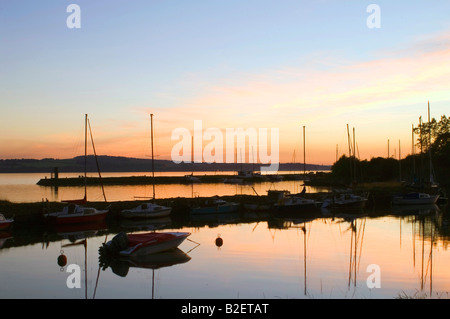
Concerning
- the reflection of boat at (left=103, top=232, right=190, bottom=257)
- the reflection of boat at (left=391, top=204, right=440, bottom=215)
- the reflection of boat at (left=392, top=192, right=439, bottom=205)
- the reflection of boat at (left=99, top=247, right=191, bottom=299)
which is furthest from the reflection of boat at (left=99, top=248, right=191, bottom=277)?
the reflection of boat at (left=392, top=192, right=439, bottom=205)

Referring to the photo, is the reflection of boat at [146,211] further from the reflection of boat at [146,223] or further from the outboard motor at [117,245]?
the outboard motor at [117,245]

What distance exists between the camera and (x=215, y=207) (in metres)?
47.0

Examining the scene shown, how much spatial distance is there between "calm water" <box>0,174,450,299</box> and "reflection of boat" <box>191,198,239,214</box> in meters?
8.11

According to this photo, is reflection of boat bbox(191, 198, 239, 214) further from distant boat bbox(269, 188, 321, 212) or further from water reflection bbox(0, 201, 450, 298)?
water reflection bbox(0, 201, 450, 298)

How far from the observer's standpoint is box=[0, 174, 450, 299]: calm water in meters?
17.5

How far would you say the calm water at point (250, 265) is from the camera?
1747 cm

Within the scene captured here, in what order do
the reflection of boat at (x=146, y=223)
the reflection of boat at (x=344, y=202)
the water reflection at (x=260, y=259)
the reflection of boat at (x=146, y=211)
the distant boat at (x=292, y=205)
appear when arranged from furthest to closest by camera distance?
the reflection of boat at (x=344, y=202) < the distant boat at (x=292, y=205) < the reflection of boat at (x=146, y=211) < the reflection of boat at (x=146, y=223) < the water reflection at (x=260, y=259)

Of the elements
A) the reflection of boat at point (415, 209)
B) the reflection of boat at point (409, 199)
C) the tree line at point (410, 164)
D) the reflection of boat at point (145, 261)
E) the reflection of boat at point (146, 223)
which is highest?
the tree line at point (410, 164)

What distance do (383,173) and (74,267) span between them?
88360mm

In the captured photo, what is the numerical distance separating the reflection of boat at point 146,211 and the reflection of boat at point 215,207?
3.87 meters

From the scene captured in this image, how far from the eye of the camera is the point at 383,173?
99.1 metres

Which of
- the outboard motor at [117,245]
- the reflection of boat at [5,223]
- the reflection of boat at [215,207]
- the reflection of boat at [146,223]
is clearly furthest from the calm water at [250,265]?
the reflection of boat at [215,207]
